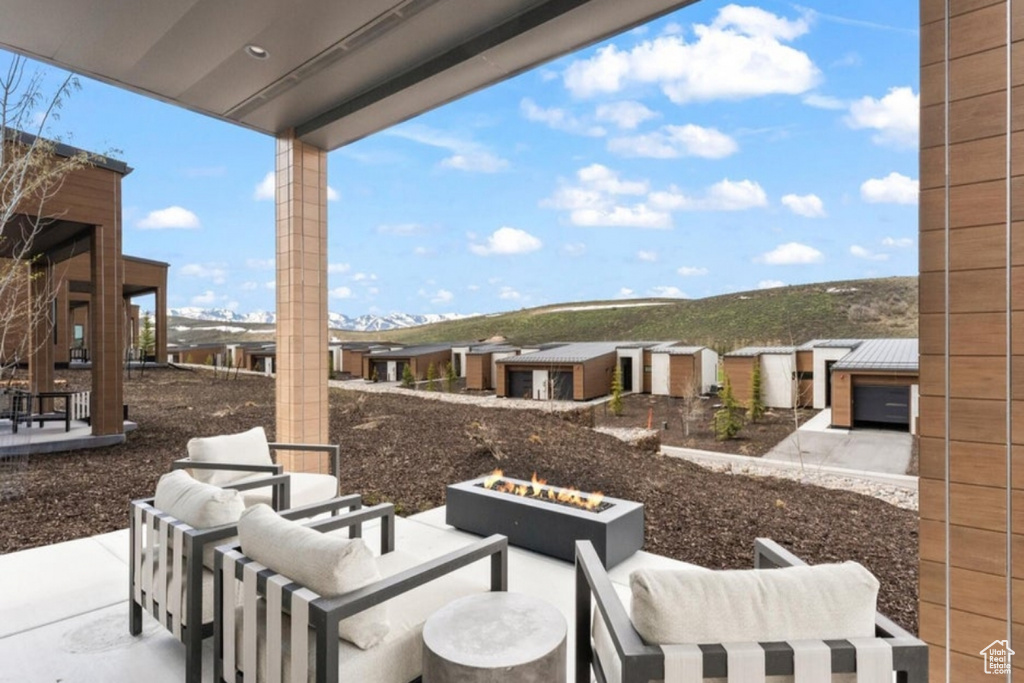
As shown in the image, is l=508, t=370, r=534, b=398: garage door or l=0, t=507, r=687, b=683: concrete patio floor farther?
l=508, t=370, r=534, b=398: garage door

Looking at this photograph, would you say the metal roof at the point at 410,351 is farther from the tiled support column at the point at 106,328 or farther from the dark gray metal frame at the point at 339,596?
the dark gray metal frame at the point at 339,596

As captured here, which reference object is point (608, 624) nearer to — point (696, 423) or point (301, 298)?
point (696, 423)

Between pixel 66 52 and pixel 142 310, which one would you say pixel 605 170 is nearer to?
pixel 66 52

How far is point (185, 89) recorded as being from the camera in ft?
10.8

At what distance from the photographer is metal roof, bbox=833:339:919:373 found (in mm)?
2896

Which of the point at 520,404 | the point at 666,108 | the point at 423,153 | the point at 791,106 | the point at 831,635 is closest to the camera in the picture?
the point at 831,635

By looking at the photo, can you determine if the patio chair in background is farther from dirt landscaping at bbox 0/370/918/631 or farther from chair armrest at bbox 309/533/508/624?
chair armrest at bbox 309/533/508/624

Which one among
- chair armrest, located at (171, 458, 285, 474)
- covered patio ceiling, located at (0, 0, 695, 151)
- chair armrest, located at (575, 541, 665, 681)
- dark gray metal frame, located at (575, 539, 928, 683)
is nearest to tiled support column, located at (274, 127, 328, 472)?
covered patio ceiling, located at (0, 0, 695, 151)

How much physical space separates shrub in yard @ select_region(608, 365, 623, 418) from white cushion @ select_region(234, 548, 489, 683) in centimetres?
304

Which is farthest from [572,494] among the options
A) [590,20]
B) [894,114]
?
[894,114]

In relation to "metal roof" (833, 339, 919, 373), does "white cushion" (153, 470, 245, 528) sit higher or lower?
lower

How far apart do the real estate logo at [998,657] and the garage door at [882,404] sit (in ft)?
Result: 5.32

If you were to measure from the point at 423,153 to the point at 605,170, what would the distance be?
2.40 m

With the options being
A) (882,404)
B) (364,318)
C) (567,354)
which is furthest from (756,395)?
(364,318)
